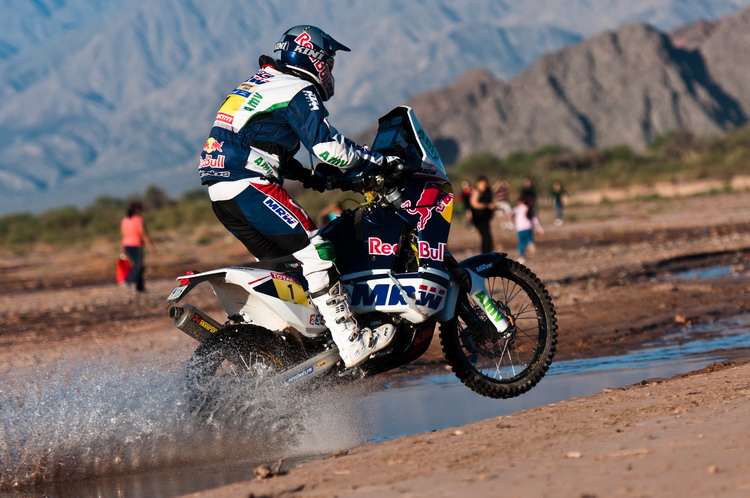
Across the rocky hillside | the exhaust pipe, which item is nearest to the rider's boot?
the exhaust pipe

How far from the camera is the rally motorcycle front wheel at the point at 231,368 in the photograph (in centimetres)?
642

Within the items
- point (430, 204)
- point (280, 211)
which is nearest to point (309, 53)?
point (280, 211)

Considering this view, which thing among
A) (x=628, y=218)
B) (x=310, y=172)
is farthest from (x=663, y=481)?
(x=628, y=218)

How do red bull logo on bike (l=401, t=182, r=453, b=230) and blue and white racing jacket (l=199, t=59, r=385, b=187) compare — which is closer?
blue and white racing jacket (l=199, t=59, r=385, b=187)

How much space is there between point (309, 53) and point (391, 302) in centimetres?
157

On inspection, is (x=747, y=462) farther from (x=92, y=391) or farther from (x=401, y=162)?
(x=92, y=391)

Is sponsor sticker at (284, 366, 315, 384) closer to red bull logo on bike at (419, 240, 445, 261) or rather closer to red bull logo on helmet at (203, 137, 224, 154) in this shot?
red bull logo on bike at (419, 240, 445, 261)

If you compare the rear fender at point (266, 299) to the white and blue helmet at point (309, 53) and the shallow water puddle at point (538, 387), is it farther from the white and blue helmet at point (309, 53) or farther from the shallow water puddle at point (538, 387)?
the white and blue helmet at point (309, 53)

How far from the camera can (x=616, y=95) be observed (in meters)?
178

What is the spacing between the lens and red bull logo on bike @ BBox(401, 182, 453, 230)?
7043 millimetres

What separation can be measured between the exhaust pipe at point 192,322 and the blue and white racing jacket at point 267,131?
0.77 metres

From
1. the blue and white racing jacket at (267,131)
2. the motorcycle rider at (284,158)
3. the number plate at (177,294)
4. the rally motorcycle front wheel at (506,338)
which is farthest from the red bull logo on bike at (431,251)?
the number plate at (177,294)

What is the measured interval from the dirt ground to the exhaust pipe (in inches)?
48.2

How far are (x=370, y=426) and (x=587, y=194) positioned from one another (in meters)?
51.1
